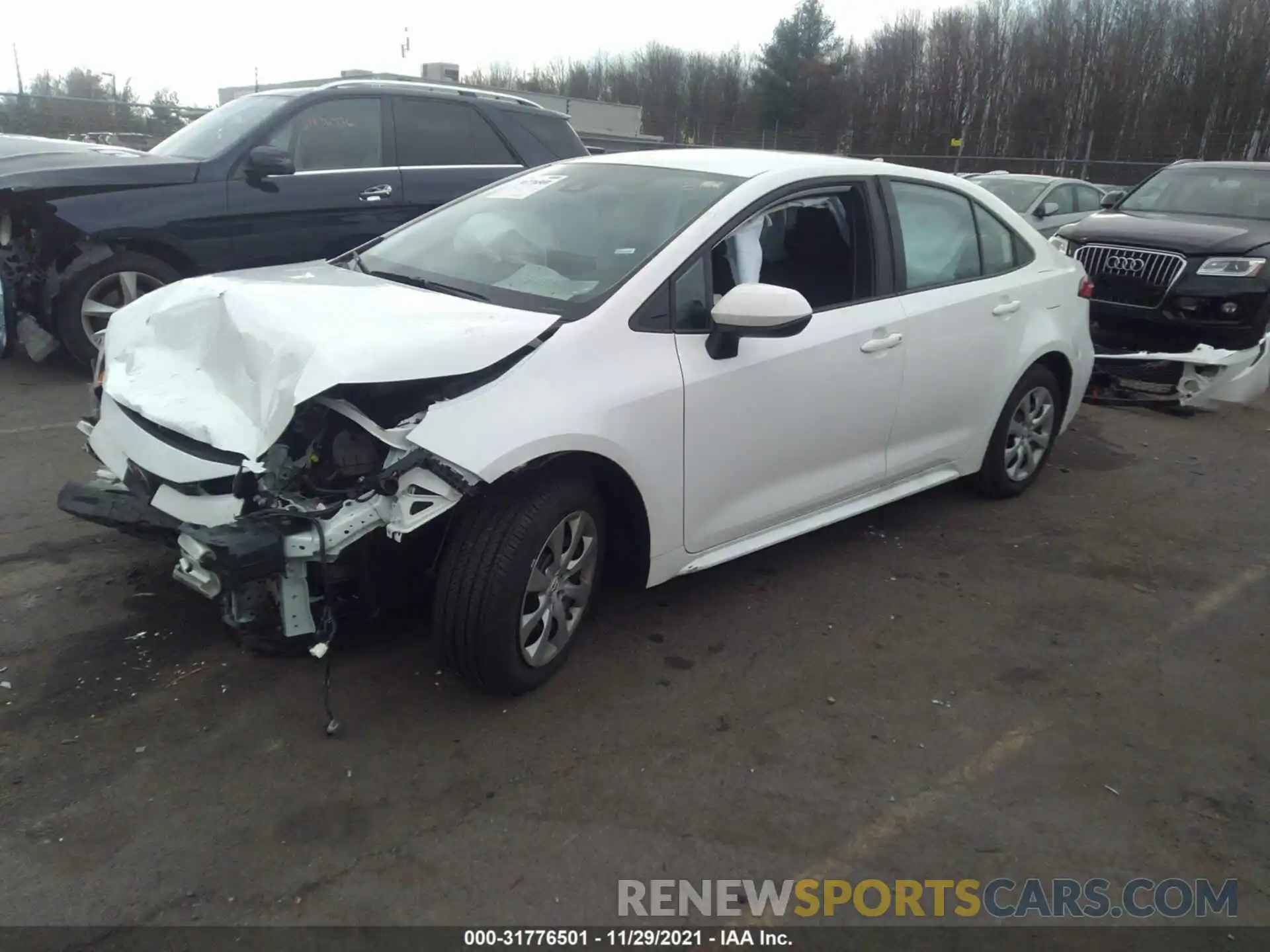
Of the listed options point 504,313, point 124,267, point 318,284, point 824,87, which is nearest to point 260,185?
point 124,267

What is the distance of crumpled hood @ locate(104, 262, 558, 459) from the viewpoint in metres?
2.81

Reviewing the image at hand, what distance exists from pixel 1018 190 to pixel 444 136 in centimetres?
939

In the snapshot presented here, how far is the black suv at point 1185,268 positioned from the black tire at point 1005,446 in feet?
8.82

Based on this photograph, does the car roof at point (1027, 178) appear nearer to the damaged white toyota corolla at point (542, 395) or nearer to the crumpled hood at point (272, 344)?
the damaged white toyota corolla at point (542, 395)

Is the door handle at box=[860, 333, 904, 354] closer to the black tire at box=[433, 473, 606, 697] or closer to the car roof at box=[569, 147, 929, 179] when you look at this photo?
the car roof at box=[569, 147, 929, 179]

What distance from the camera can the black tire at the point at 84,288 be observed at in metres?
6.39

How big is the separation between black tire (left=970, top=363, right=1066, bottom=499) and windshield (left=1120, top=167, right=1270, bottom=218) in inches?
178

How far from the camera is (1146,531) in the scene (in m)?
5.07

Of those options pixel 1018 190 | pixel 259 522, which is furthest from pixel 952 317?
pixel 1018 190

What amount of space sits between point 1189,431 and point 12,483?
291 inches

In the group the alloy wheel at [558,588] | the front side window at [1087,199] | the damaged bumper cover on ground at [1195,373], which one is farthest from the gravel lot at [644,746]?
the front side window at [1087,199]

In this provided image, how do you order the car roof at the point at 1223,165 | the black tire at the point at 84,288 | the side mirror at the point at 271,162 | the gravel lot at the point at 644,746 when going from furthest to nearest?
the car roof at the point at 1223,165 → the black tire at the point at 84,288 → the side mirror at the point at 271,162 → the gravel lot at the point at 644,746

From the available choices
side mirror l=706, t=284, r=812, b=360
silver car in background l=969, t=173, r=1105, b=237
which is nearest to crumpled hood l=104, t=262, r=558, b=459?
side mirror l=706, t=284, r=812, b=360

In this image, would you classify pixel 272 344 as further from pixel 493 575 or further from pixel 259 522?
pixel 493 575
